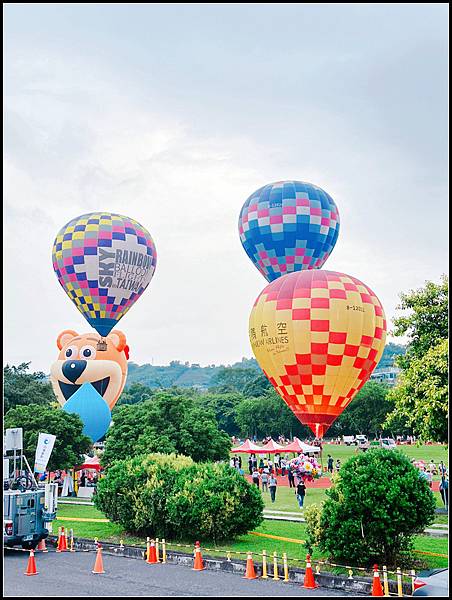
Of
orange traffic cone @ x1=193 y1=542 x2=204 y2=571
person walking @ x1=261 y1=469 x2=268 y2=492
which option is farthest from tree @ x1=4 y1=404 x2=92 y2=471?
orange traffic cone @ x1=193 y1=542 x2=204 y2=571

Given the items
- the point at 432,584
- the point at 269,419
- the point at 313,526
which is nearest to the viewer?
the point at 432,584

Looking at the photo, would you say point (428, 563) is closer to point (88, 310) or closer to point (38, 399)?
point (88, 310)

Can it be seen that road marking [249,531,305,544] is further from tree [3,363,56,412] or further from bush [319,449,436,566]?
tree [3,363,56,412]

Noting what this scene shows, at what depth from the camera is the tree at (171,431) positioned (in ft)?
99.7

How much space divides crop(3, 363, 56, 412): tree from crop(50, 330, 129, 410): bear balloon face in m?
11.3

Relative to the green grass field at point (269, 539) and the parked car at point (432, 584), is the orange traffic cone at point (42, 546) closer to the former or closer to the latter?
the green grass field at point (269, 539)

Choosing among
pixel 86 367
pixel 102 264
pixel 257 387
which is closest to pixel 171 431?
pixel 86 367

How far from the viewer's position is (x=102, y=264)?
46.9 m

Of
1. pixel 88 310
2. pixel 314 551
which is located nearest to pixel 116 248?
pixel 88 310

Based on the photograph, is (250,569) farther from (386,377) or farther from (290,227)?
(386,377)

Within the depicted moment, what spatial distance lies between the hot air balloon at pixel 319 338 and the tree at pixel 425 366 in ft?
17.0

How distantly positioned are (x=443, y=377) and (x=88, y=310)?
106ft

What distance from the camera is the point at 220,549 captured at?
723 inches

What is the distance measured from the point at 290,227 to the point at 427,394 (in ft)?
A: 83.6
